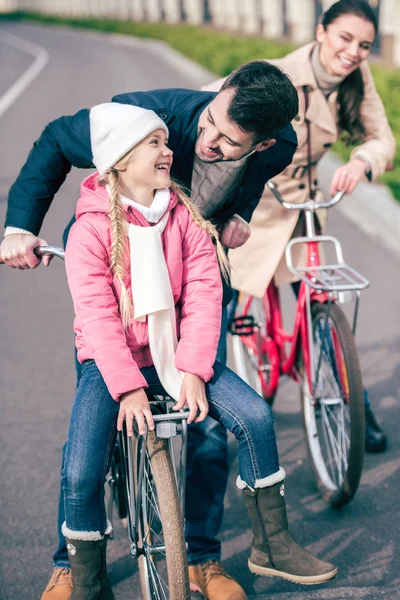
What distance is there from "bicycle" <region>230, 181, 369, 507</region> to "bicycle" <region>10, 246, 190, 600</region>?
3.33 feet

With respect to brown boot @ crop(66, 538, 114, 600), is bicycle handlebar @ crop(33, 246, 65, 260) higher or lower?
higher

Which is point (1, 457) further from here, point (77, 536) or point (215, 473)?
point (77, 536)

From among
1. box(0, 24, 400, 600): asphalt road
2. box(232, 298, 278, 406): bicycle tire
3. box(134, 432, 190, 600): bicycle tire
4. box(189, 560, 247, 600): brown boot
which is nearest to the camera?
box(134, 432, 190, 600): bicycle tire

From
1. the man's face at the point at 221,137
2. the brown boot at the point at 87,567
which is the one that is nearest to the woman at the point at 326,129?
the man's face at the point at 221,137

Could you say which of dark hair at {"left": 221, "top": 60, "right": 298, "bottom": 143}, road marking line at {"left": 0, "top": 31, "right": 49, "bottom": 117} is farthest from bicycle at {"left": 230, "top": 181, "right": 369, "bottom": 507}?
road marking line at {"left": 0, "top": 31, "right": 49, "bottom": 117}

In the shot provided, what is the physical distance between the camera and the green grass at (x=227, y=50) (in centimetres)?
1078

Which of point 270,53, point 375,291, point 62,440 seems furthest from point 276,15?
point 62,440

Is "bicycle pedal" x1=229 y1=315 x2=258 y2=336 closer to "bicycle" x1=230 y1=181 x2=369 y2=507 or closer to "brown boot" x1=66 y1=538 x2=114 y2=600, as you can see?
"bicycle" x1=230 y1=181 x2=369 y2=507

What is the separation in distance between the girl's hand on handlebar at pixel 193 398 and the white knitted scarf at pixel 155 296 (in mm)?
36

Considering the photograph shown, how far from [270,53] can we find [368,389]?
569 inches

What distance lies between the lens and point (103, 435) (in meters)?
2.77

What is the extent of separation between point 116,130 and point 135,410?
86 cm

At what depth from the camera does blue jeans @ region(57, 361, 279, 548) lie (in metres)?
2.75

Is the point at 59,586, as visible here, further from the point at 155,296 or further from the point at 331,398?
the point at 331,398
